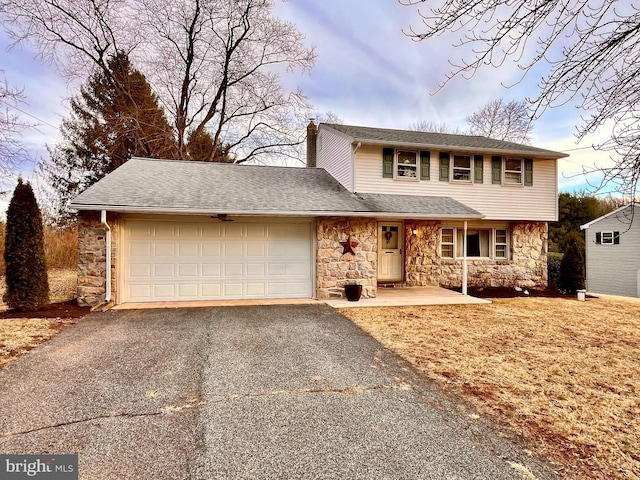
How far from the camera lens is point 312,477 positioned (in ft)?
6.99

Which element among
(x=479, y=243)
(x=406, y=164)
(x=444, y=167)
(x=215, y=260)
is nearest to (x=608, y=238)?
(x=479, y=243)

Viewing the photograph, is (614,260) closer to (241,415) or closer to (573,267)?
(573,267)

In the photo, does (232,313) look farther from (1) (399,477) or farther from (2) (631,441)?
(2) (631,441)

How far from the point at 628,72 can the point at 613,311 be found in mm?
7710

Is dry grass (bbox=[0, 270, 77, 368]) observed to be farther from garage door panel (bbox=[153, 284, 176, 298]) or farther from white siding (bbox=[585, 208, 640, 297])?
white siding (bbox=[585, 208, 640, 297])

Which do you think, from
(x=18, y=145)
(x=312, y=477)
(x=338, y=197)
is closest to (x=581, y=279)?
(x=338, y=197)

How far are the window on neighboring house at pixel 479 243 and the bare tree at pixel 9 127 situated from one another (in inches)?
502

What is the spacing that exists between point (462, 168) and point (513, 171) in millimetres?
1841

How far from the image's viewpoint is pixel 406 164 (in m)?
10.5

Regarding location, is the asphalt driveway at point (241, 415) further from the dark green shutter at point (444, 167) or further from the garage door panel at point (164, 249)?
the dark green shutter at point (444, 167)

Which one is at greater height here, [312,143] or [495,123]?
[495,123]

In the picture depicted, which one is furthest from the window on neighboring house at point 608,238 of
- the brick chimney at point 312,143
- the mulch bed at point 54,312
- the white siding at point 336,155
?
the mulch bed at point 54,312

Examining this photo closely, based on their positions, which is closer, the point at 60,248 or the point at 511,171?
the point at 511,171

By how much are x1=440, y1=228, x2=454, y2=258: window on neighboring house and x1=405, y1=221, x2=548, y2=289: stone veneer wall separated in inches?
9.5
